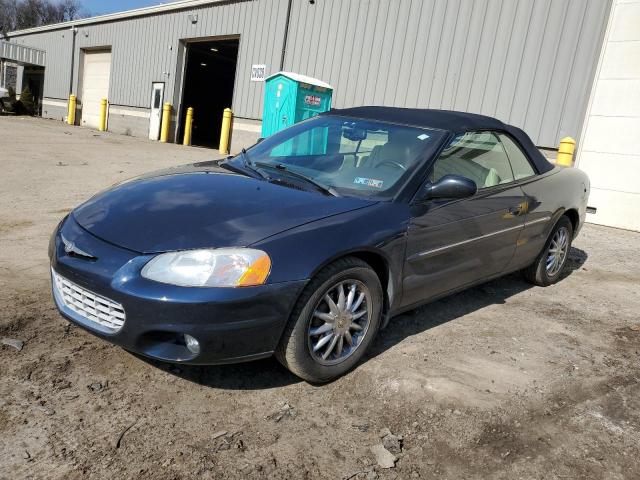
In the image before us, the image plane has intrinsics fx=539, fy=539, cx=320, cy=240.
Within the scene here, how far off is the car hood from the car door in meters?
0.47

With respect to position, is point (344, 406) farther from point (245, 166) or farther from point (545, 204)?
point (545, 204)

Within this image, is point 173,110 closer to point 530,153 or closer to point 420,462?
point 530,153

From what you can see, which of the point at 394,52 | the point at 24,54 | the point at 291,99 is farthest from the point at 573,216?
the point at 24,54

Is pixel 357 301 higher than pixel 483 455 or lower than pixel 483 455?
higher

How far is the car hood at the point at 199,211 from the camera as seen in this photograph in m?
2.54

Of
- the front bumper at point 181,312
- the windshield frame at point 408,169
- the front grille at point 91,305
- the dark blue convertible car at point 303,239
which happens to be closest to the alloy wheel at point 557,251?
the dark blue convertible car at point 303,239

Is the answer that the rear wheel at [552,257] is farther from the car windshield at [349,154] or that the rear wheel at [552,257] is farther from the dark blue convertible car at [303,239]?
the car windshield at [349,154]

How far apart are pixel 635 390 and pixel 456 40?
9.43 meters

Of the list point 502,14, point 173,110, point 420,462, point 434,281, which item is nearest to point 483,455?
point 420,462

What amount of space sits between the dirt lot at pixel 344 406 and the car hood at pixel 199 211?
2.40 feet

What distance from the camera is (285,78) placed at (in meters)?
11.6

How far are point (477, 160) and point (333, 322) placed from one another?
1783 millimetres

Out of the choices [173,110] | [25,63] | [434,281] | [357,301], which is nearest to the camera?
[357,301]

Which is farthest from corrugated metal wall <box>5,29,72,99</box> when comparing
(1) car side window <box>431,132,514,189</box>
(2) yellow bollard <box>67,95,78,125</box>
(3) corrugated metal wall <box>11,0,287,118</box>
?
(1) car side window <box>431,132,514,189</box>
